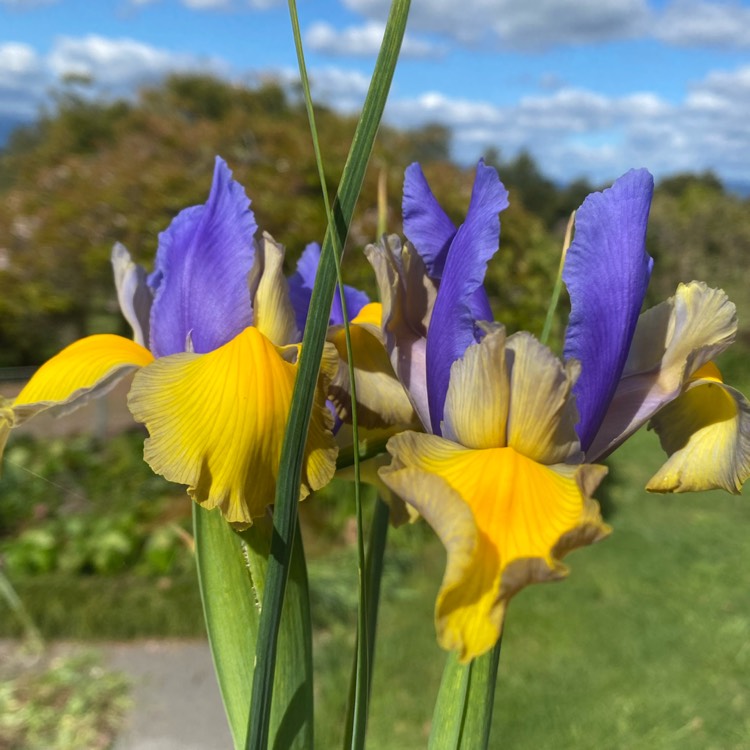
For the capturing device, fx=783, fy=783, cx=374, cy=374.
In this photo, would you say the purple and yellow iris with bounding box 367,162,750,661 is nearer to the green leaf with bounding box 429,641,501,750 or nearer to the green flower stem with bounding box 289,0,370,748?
the green flower stem with bounding box 289,0,370,748

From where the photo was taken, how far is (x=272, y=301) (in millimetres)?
603

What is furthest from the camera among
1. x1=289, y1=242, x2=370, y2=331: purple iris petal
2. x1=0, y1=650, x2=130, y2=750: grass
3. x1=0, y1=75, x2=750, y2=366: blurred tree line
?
x1=0, y1=75, x2=750, y2=366: blurred tree line

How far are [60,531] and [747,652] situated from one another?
272 cm

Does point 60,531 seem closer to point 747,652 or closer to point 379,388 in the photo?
point 747,652

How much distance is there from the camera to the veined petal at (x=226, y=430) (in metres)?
0.49

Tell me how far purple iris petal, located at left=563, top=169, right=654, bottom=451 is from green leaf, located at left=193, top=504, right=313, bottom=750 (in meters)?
0.25

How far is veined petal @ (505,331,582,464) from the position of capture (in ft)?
1.64

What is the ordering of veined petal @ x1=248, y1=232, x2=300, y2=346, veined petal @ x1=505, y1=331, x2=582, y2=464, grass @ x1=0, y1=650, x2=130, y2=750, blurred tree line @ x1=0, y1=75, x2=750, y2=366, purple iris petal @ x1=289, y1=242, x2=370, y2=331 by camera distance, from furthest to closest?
blurred tree line @ x1=0, y1=75, x2=750, y2=366, grass @ x1=0, y1=650, x2=130, y2=750, purple iris petal @ x1=289, y1=242, x2=370, y2=331, veined petal @ x1=248, y1=232, x2=300, y2=346, veined petal @ x1=505, y1=331, x2=582, y2=464

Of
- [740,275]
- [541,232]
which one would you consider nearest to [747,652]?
[541,232]

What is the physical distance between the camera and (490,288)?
3.77 metres

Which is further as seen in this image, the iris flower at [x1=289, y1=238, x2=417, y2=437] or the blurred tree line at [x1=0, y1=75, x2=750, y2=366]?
the blurred tree line at [x1=0, y1=75, x2=750, y2=366]

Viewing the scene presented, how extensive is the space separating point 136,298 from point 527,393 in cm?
39

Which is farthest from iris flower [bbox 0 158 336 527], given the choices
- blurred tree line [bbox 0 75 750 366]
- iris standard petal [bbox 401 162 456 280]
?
blurred tree line [bbox 0 75 750 366]

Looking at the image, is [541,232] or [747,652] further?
[541,232]
